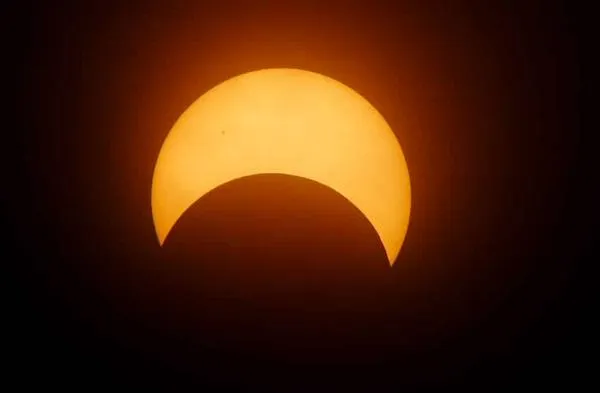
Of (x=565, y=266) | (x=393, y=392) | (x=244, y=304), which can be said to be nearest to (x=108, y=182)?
(x=244, y=304)

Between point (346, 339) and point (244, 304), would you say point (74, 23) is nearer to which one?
point (244, 304)

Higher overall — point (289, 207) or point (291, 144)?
point (291, 144)

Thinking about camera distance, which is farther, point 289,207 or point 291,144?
point 291,144

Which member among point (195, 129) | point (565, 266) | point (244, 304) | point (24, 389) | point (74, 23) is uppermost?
point (74, 23)

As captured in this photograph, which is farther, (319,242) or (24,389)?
(24,389)
